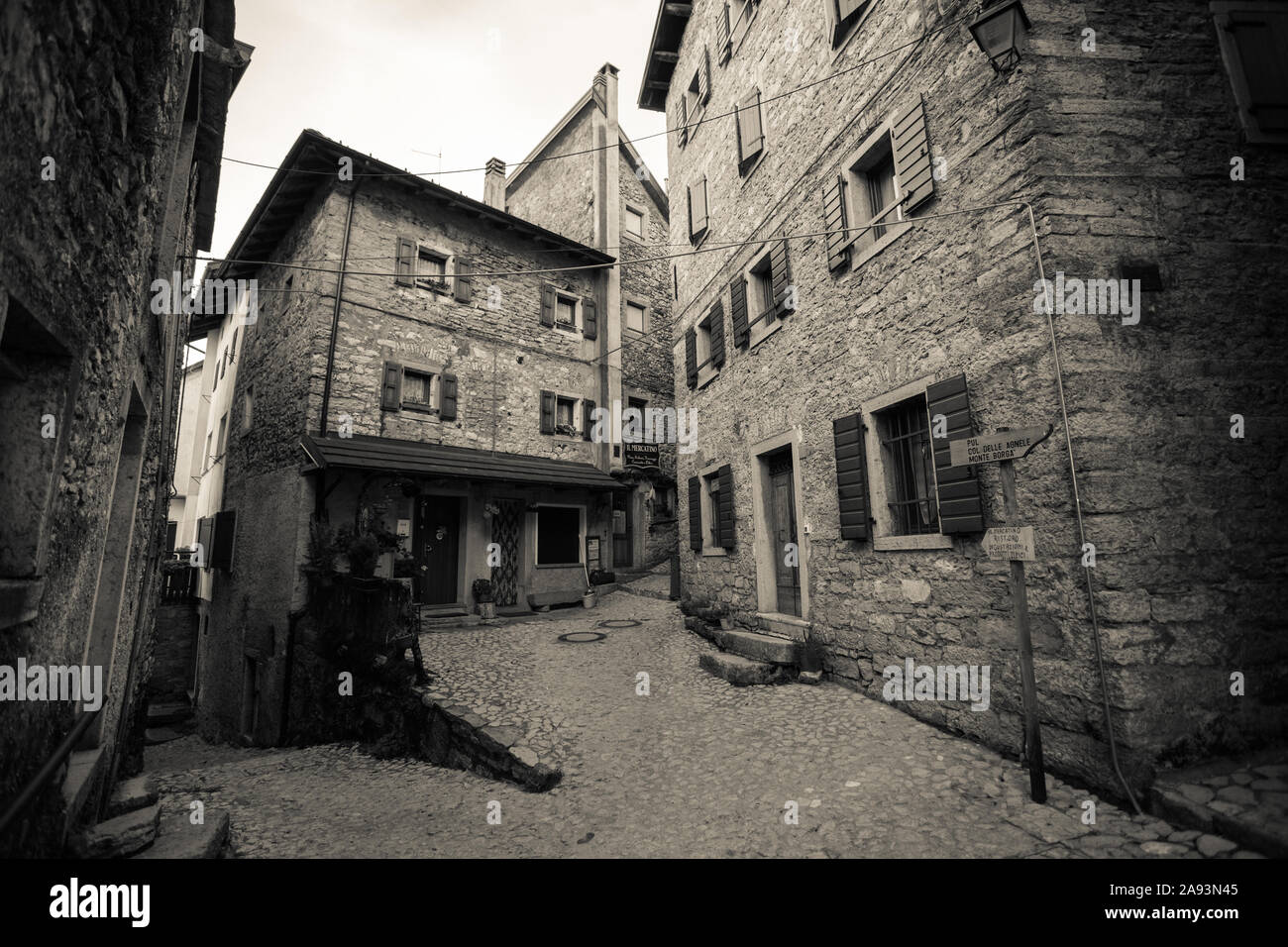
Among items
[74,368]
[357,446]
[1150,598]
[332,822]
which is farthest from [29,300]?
[357,446]

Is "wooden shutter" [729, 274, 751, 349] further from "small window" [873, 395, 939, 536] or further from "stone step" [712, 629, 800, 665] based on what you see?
"stone step" [712, 629, 800, 665]

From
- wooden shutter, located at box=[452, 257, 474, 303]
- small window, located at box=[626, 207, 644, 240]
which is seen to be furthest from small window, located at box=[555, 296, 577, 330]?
small window, located at box=[626, 207, 644, 240]

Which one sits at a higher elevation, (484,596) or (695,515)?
(695,515)

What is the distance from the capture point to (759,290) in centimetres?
853

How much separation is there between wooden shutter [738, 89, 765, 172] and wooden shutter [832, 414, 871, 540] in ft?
15.9

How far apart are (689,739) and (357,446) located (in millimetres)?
7839

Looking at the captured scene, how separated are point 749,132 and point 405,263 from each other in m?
7.15

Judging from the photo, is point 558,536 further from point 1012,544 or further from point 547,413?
point 1012,544

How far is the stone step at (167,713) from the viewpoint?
42.4 ft

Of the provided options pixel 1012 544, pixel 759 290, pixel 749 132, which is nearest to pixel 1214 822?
→ pixel 1012 544

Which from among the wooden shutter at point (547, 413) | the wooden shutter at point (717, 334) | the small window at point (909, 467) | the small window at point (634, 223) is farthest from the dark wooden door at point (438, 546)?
the small window at point (634, 223)

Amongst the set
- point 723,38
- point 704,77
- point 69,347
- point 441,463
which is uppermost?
point 723,38

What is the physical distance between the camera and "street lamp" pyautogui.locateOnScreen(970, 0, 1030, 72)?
13.7 feet

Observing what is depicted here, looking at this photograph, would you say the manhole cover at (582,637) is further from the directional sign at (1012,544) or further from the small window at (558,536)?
the directional sign at (1012,544)
